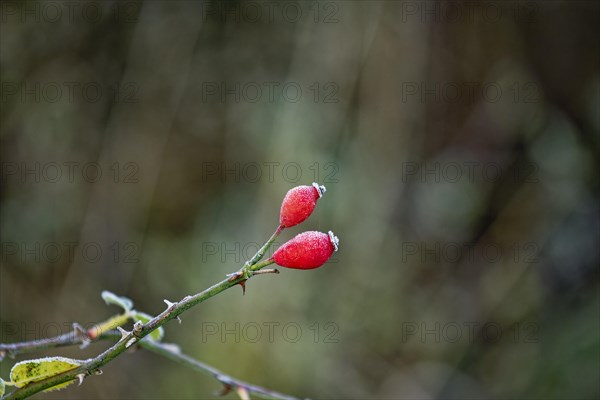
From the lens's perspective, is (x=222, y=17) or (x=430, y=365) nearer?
(x=430, y=365)

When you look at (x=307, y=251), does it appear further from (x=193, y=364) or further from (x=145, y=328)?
(x=193, y=364)

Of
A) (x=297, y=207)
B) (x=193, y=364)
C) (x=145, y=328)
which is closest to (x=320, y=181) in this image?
(x=193, y=364)

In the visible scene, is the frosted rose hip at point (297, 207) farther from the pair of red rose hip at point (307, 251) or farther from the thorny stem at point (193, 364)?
the thorny stem at point (193, 364)

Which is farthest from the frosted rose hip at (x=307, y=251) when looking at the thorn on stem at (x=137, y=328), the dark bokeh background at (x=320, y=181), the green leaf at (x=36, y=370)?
the dark bokeh background at (x=320, y=181)

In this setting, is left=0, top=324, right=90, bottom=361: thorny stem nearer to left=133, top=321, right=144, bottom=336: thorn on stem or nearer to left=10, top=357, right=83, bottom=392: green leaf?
left=10, top=357, right=83, bottom=392: green leaf

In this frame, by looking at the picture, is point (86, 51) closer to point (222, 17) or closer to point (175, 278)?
point (222, 17)

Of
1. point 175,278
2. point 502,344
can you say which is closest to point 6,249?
point 175,278
